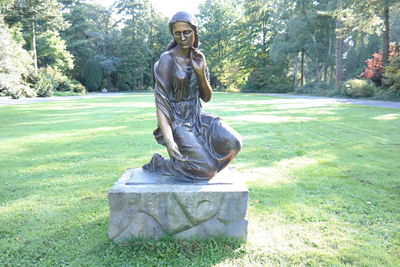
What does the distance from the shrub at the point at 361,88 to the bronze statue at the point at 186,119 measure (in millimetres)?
22676

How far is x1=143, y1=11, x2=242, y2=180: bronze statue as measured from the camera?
309 cm

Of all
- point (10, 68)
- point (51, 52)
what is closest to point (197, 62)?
point (10, 68)

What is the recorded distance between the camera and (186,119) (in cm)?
336

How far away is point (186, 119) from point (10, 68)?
894 inches

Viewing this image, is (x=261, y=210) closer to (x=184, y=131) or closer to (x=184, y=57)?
(x=184, y=131)

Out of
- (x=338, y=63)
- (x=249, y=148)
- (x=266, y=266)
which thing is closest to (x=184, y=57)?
(x=266, y=266)

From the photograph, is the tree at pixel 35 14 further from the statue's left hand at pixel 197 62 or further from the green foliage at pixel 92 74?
the statue's left hand at pixel 197 62

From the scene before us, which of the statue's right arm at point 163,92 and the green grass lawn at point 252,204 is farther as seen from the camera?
the statue's right arm at point 163,92

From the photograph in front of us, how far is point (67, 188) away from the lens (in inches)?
178

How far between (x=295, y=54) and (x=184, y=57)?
3506cm

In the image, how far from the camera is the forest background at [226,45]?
22344 mm

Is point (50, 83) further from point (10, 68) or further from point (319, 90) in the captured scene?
point (319, 90)

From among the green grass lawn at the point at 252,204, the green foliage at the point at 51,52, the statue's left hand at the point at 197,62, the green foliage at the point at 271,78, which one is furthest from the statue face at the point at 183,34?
the green foliage at the point at 51,52

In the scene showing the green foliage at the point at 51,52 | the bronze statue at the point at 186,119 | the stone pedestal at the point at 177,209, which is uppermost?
the green foliage at the point at 51,52
